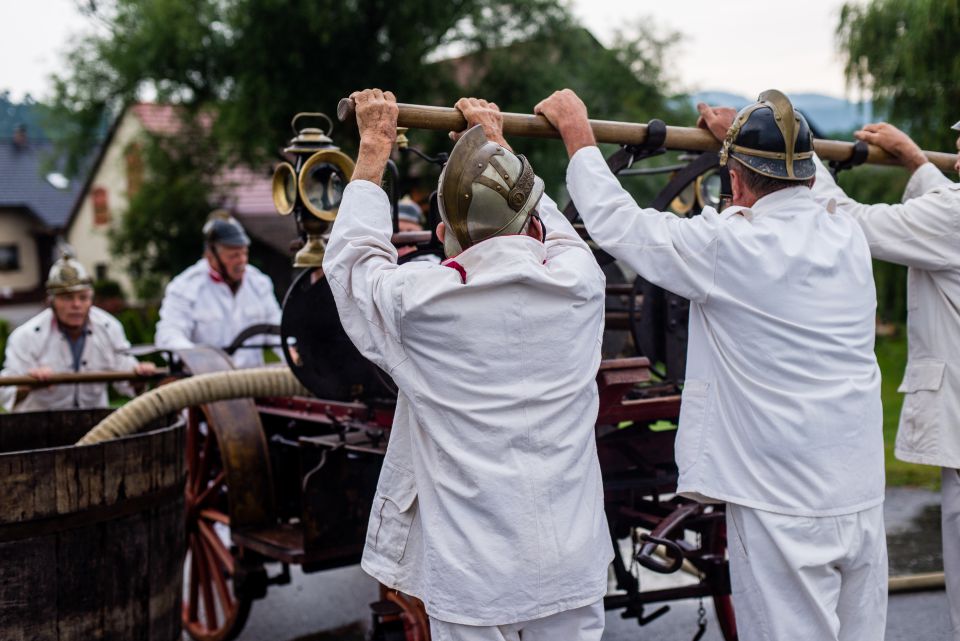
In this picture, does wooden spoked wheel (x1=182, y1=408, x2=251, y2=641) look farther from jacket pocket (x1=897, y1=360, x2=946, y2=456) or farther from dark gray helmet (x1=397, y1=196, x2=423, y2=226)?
jacket pocket (x1=897, y1=360, x2=946, y2=456)

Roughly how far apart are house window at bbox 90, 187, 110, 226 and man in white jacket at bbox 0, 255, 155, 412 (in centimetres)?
3203

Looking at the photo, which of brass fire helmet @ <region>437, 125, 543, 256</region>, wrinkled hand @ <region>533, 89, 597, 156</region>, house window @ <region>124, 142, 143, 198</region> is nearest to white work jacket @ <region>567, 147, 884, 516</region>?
wrinkled hand @ <region>533, 89, 597, 156</region>

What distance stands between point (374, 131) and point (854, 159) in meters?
2.13

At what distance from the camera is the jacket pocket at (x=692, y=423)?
2896 millimetres

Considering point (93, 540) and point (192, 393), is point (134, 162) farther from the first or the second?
point (93, 540)

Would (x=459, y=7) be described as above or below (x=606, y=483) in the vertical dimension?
above

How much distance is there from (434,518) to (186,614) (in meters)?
3.52

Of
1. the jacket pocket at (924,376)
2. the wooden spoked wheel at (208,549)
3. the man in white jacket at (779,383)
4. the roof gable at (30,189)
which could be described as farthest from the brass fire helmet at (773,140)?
the roof gable at (30,189)

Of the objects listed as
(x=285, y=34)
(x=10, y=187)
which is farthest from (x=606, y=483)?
(x=10, y=187)

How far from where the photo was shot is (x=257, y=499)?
4719 millimetres

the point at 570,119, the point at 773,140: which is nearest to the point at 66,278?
the point at 570,119

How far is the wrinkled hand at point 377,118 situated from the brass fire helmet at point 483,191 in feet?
1.03

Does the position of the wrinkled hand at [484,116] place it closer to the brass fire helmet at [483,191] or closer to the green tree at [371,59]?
the brass fire helmet at [483,191]

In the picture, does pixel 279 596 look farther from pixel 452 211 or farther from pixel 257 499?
pixel 452 211
